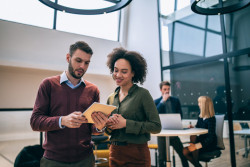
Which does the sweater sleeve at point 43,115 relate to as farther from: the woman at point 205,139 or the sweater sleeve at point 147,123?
the woman at point 205,139

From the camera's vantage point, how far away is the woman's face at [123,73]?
1.55 meters

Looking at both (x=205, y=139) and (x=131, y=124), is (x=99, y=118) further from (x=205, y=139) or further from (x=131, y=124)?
(x=205, y=139)

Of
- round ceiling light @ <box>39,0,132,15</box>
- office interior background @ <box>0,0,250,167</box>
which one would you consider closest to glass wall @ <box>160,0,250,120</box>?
office interior background @ <box>0,0,250,167</box>

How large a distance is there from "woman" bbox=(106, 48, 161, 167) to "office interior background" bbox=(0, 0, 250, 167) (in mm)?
2732

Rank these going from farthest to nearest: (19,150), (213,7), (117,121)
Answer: (19,150)
(213,7)
(117,121)

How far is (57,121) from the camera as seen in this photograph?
1.29 meters

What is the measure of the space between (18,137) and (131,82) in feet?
12.6

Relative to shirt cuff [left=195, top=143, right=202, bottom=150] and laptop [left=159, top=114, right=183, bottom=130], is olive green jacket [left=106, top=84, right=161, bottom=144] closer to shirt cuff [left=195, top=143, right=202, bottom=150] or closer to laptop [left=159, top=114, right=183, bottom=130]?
laptop [left=159, top=114, right=183, bottom=130]

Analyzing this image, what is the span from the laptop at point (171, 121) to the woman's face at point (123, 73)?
1.52 m

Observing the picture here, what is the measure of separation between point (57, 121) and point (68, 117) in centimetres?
10

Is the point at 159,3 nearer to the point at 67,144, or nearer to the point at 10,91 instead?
the point at 10,91

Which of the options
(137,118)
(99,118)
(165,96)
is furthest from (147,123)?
(165,96)

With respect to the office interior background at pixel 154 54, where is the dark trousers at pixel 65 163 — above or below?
below

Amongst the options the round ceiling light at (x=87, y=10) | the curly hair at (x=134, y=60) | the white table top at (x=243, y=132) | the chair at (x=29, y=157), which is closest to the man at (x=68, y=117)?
the curly hair at (x=134, y=60)
